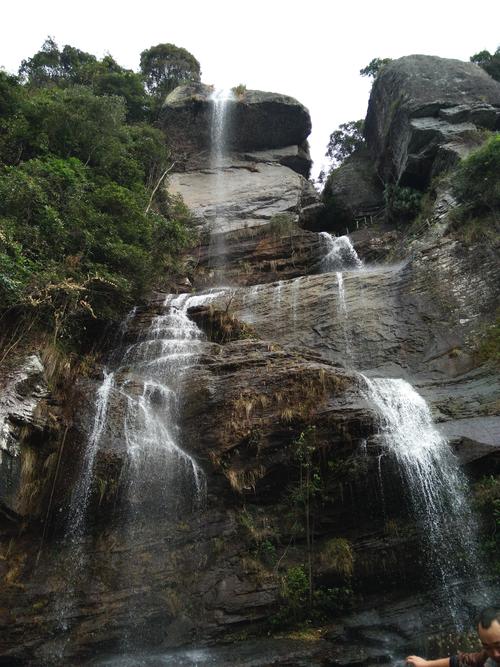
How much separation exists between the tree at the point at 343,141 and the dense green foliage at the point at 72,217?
1664 centimetres

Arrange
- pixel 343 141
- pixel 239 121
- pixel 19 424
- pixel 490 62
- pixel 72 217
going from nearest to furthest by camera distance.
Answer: pixel 19 424
pixel 72 217
pixel 490 62
pixel 239 121
pixel 343 141

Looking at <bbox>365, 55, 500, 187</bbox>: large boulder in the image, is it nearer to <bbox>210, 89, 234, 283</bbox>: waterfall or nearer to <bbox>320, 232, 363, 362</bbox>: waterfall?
<bbox>320, 232, 363, 362</bbox>: waterfall

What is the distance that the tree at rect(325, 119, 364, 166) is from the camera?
104ft

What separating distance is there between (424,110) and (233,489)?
18.9 meters

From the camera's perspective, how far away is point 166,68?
32906 mm

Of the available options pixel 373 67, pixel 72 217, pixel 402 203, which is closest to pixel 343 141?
pixel 373 67

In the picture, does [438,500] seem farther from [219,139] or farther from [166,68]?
[166,68]

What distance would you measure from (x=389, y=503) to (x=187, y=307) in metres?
8.21

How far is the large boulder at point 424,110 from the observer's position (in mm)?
20156

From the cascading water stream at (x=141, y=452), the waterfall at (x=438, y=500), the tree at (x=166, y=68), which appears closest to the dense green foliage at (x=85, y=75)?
the tree at (x=166, y=68)

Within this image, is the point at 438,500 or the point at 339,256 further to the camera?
the point at 339,256

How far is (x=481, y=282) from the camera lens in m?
13.3

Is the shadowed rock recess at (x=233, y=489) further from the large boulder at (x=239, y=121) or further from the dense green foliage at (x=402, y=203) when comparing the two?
the large boulder at (x=239, y=121)

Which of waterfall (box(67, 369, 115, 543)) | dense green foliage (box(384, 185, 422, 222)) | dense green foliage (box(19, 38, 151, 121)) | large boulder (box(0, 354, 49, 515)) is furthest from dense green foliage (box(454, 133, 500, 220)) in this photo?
dense green foliage (box(19, 38, 151, 121))
